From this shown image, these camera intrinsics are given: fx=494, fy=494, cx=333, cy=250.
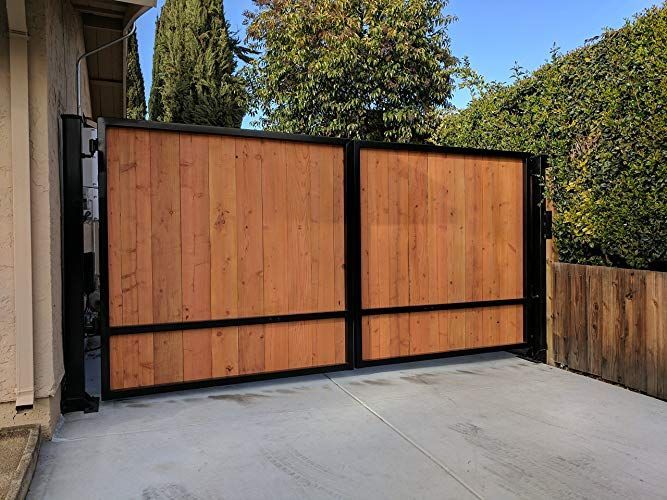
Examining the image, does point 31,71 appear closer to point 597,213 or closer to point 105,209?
point 105,209

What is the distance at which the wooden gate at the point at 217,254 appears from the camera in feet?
11.0

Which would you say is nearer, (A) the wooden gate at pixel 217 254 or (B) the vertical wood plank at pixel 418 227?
(A) the wooden gate at pixel 217 254

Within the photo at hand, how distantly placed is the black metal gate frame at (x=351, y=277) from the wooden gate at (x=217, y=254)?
0.02m

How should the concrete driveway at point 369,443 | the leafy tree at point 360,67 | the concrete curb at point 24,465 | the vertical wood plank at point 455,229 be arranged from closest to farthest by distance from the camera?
the concrete curb at point 24,465, the concrete driveway at point 369,443, the vertical wood plank at point 455,229, the leafy tree at point 360,67

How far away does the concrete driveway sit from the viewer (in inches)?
89.2

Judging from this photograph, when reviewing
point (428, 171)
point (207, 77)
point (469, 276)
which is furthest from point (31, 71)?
point (207, 77)

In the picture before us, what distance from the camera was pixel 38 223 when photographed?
2.77 m

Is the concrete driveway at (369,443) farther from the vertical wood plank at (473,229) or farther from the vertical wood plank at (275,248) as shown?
the vertical wood plank at (473,229)

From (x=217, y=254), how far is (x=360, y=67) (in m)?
7.88

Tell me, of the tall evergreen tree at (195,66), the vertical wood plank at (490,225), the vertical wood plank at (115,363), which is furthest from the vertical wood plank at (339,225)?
the tall evergreen tree at (195,66)

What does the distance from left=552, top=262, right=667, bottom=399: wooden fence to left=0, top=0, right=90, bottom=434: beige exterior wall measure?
382 cm

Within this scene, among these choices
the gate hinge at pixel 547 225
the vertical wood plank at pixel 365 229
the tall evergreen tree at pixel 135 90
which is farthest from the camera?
the tall evergreen tree at pixel 135 90

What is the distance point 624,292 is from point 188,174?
10.7ft

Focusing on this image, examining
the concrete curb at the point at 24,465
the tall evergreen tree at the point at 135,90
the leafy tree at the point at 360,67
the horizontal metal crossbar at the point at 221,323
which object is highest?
the tall evergreen tree at the point at 135,90
